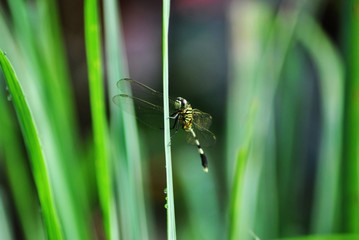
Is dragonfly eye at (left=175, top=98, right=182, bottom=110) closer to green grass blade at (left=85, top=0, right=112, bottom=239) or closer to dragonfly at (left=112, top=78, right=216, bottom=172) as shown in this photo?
dragonfly at (left=112, top=78, right=216, bottom=172)

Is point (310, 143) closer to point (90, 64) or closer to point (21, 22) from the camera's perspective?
point (21, 22)

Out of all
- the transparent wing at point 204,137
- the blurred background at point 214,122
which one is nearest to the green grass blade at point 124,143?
the blurred background at point 214,122

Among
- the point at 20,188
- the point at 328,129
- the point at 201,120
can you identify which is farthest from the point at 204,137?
the point at 20,188

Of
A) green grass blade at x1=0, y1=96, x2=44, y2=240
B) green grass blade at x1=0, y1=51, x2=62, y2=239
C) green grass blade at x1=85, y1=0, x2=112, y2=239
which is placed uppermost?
green grass blade at x1=0, y1=96, x2=44, y2=240

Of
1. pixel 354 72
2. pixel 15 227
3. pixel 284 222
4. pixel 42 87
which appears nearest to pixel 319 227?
pixel 284 222

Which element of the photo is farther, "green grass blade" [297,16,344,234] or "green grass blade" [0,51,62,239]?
"green grass blade" [297,16,344,234]

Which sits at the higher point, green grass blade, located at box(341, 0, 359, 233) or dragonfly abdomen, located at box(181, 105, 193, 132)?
dragonfly abdomen, located at box(181, 105, 193, 132)

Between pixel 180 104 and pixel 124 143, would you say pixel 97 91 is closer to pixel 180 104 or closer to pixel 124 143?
pixel 124 143

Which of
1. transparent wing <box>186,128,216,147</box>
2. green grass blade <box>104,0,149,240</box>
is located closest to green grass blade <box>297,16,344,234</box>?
transparent wing <box>186,128,216,147</box>
